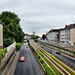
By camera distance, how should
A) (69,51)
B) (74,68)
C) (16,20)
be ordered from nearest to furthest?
1. (74,68)
2. (69,51)
3. (16,20)

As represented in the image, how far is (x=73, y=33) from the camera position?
214ft

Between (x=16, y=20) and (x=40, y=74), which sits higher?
(x=16, y=20)

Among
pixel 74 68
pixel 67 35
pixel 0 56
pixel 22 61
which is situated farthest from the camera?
pixel 67 35

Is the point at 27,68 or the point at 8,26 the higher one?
the point at 8,26

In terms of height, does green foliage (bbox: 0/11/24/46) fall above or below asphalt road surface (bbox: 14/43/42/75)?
above

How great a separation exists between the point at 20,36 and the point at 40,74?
1532 inches

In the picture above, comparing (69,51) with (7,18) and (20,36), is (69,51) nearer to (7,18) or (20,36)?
(20,36)

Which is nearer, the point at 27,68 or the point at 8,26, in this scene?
the point at 27,68

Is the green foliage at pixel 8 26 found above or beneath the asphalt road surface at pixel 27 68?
above

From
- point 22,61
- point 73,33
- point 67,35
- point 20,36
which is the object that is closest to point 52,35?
point 67,35

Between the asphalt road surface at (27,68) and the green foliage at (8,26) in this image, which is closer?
the asphalt road surface at (27,68)

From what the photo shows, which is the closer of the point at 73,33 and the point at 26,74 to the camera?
the point at 26,74

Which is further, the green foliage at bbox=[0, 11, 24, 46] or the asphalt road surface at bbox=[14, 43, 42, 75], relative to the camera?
the green foliage at bbox=[0, 11, 24, 46]

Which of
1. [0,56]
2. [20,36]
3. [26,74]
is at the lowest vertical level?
[26,74]
